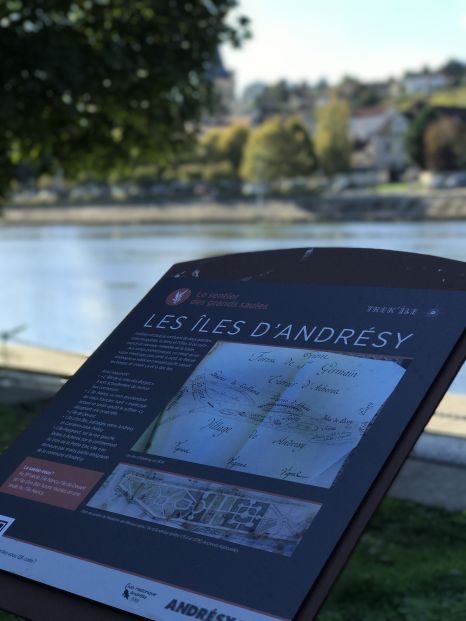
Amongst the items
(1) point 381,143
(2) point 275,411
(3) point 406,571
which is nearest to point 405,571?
(3) point 406,571

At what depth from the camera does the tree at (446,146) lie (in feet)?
205

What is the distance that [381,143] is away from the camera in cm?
8381

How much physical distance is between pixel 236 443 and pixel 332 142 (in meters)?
68.6

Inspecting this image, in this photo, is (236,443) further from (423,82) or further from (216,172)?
(423,82)

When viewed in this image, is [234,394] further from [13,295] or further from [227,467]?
[13,295]

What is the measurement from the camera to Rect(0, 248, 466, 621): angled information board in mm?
2184

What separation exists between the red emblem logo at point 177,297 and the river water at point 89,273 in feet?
3.05

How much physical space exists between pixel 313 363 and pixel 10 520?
0.85 metres

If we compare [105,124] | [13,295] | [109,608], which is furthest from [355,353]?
[13,295]

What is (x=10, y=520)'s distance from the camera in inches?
102

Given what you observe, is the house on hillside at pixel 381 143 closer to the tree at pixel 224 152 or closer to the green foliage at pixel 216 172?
the tree at pixel 224 152

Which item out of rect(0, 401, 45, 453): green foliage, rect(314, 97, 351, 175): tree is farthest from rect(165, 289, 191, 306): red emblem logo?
rect(314, 97, 351, 175): tree

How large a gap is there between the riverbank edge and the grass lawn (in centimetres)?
4069

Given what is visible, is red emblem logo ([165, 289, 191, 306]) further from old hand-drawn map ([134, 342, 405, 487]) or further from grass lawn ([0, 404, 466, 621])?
grass lawn ([0, 404, 466, 621])
